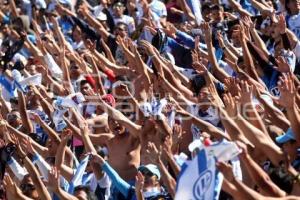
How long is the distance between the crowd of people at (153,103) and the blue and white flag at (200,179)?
0.07 meters

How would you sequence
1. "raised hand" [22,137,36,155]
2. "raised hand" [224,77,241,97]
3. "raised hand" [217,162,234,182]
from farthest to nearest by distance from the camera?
"raised hand" [22,137,36,155] < "raised hand" [224,77,241,97] < "raised hand" [217,162,234,182]

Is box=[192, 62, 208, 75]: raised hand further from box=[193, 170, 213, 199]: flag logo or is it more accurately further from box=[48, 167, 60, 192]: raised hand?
box=[193, 170, 213, 199]: flag logo

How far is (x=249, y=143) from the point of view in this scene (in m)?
6.86

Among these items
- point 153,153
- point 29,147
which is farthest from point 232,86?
point 29,147

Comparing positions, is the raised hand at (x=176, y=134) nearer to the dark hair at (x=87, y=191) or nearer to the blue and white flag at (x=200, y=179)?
the dark hair at (x=87, y=191)

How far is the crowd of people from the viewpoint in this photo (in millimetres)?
6859

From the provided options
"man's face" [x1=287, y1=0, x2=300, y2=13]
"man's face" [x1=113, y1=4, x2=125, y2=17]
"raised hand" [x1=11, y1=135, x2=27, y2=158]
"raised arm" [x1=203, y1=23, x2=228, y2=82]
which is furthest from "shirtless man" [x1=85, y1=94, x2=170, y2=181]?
"man's face" [x1=113, y1=4, x2=125, y2=17]

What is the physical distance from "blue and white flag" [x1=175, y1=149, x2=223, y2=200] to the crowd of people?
0.07 m

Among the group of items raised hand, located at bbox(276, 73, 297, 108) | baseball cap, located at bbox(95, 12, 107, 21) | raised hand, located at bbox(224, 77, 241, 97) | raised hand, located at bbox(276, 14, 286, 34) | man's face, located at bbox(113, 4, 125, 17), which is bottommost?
baseball cap, located at bbox(95, 12, 107, 21)

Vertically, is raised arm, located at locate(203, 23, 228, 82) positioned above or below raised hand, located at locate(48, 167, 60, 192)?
below

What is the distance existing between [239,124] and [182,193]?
0.63 meters

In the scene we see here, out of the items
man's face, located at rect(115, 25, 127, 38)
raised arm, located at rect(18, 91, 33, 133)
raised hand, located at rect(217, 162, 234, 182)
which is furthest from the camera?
man's face, located at rect(115, 25, 127, 38)

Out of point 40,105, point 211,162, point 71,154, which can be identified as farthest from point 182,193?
point 40,105

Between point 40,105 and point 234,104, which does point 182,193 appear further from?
point 40,105
